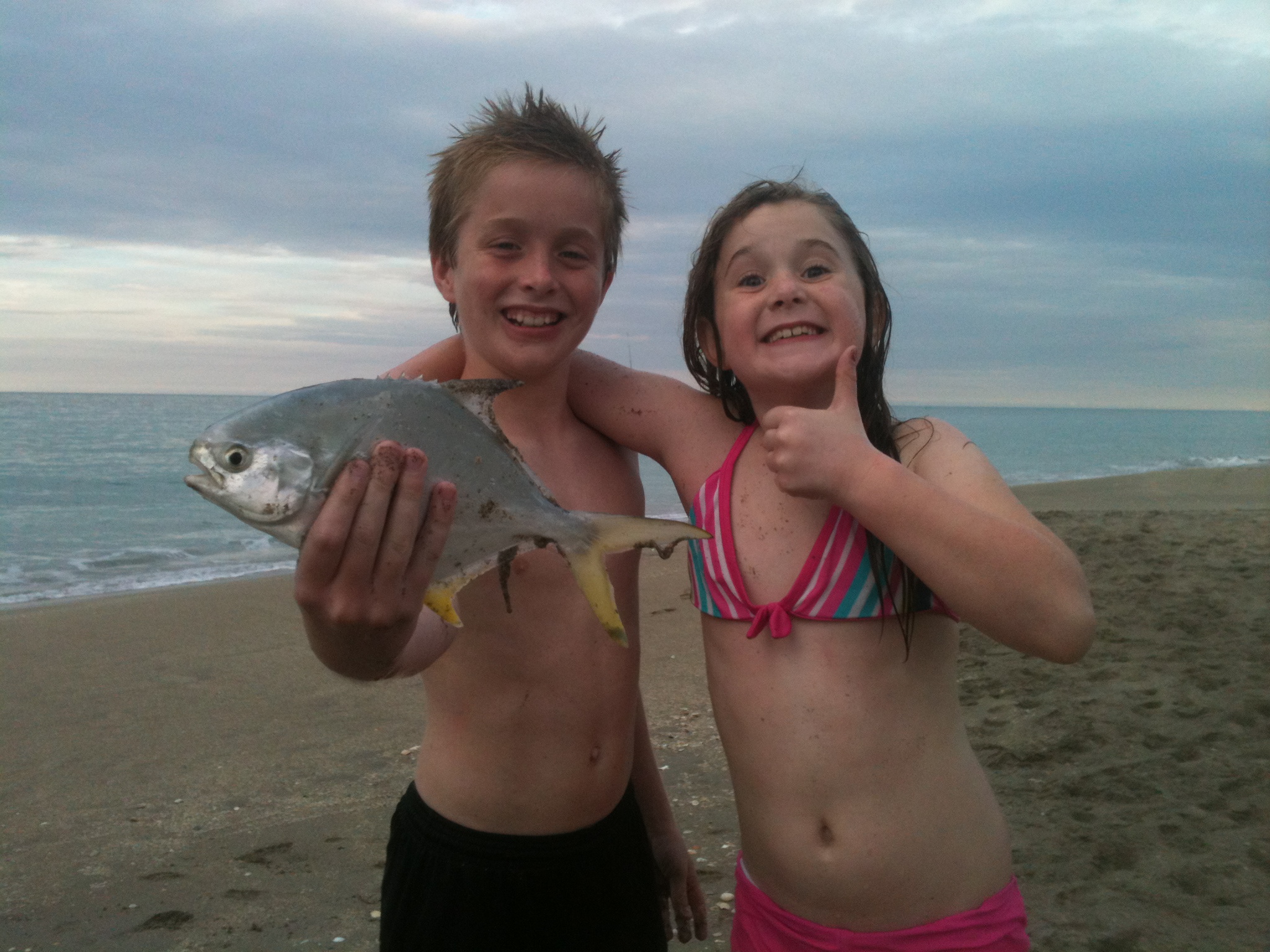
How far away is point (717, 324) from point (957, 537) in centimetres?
104

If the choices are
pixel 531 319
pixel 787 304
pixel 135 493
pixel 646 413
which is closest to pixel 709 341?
pixel 646 413

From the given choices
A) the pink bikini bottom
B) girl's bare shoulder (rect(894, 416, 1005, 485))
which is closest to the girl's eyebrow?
girl's bare shoulder (rect(894, 416, 1005, 485))

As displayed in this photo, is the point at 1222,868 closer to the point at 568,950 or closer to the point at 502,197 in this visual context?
the point at 568,950

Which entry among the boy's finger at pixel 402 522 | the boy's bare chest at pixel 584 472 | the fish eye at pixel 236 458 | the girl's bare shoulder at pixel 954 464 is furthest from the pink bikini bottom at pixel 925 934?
the fish eye at pixel 236 458

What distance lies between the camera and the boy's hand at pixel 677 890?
2629 mm

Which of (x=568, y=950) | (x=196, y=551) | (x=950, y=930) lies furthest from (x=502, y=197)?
(x=196, y=551)

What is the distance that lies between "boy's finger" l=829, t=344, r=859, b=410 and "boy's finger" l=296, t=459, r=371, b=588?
3.68ft

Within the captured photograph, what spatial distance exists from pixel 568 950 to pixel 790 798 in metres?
0.68

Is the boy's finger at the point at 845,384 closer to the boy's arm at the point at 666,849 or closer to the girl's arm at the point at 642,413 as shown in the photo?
the girl's arm at the point at 642,413

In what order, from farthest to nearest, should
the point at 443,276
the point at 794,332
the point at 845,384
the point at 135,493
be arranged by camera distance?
the point at 135,493
the point at 443,276
the point at 794,332
the point at 845,384

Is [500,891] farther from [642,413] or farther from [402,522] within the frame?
[642,413]

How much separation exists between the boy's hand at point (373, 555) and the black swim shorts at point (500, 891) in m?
0.76

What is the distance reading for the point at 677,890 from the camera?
264 centimetres

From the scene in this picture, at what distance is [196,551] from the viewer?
514 inches
